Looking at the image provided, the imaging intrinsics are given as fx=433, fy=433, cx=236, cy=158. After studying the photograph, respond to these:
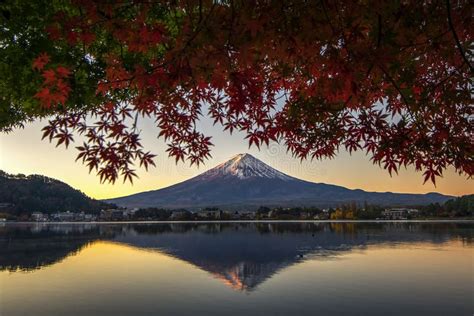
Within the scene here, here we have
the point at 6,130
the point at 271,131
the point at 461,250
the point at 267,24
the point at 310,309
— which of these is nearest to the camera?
the point at 267,24

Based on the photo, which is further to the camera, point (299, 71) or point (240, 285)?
point (240, 285)

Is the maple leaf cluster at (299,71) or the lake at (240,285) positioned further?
the lake at (240,285)

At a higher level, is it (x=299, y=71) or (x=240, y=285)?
(x=299, y=71)

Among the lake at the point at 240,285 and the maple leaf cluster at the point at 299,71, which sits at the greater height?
the maple leaf cluster at the point at 299,71

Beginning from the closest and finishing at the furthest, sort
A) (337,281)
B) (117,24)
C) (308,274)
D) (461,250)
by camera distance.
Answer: (117,24) → (337,281) → (308,274) → (461,250)

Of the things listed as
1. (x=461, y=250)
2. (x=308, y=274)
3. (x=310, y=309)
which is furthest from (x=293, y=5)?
(x=461, y=250)

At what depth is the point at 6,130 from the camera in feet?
60.0

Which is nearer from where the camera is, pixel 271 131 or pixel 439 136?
pixel 439 136

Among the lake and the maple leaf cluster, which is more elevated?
the maple leaf cluster

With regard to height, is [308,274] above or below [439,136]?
below

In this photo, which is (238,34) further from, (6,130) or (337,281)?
(337,281)

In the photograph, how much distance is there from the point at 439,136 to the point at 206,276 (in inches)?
1606

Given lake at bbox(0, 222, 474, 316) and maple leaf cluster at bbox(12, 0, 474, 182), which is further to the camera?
lake at bbox(0, 222, 474, 316)

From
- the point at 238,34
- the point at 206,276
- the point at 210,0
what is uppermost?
the point at 210,0
